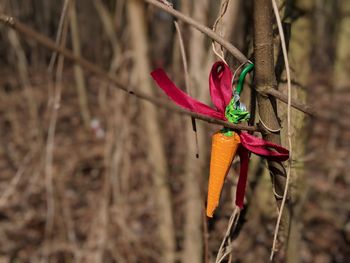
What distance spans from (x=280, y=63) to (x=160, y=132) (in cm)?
135

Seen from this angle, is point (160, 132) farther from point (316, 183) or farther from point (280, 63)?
point (316, 183)

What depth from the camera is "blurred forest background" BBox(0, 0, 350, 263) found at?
1.13 meters

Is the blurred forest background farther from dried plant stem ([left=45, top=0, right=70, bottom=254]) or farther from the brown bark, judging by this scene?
the brown bark

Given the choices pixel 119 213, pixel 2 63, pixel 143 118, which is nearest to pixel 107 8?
pixel 143 118

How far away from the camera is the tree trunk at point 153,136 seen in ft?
6.06

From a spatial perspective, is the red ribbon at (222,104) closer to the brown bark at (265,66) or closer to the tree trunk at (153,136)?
the brown bark at (265,66)

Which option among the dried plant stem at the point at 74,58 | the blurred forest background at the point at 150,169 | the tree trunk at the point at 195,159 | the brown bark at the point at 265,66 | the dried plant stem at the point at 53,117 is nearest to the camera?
the dried plant stem at the point at 74,58

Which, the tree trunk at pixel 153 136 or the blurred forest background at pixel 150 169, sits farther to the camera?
the tree trunk at pixel 153 136

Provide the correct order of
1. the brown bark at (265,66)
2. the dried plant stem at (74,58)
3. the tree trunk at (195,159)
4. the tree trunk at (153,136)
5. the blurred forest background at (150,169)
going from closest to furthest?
the dried plant stem at (74,58), the brown bark at (265,66), the blurred forest background at (150,169), the tree trunk at (195,159), the tree trunk at (153,136)

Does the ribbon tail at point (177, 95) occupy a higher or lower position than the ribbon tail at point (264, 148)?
higher

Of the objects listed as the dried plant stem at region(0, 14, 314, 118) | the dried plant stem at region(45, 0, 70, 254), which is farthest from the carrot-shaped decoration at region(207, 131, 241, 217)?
the dried plant stem at region(45, 0, 70, 254)

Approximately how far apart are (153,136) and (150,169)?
1.00ft

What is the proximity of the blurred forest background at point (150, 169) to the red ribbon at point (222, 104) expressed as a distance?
0.33ft

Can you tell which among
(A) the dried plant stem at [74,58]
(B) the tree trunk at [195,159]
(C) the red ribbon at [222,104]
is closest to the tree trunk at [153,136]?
(B) the tree trunk at [195,159]
